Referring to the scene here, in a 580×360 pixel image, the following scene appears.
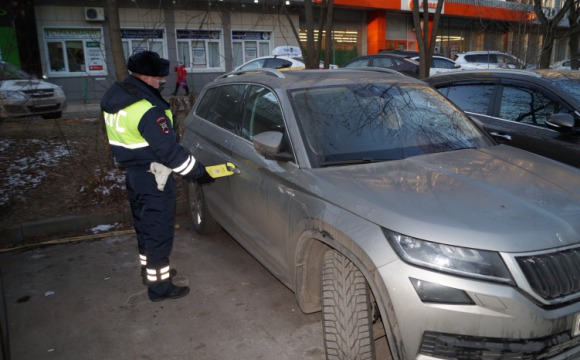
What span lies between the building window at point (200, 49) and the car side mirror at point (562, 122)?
18.9 meters

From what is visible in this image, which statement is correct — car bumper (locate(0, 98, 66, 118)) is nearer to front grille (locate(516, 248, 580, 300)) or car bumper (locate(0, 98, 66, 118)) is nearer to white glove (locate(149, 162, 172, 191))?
white glove (locate(149, 162, 172, 191))

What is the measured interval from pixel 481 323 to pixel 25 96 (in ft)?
30.6

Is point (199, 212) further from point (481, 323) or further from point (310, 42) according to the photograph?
point (310, 42)

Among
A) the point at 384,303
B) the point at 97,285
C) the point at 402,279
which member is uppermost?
the point at 402,279

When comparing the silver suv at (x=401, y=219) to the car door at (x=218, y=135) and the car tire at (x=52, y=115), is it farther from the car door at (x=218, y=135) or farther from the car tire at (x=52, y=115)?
the car tire at (x=52, y=115)

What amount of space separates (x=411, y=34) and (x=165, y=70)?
2974 centimetres

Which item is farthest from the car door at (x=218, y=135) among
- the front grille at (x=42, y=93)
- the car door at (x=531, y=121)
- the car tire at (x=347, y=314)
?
the front grille at (x=42, y=93)

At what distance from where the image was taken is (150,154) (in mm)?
3645

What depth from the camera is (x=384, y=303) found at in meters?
2.36

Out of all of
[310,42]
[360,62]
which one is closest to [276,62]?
[360,62]

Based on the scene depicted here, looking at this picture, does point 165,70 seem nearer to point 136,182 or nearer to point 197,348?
point 136,182

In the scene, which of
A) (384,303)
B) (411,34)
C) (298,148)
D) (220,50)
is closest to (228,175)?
(298,148)

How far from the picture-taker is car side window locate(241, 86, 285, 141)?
3600 millimetres

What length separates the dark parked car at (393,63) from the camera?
15383 millimetres
